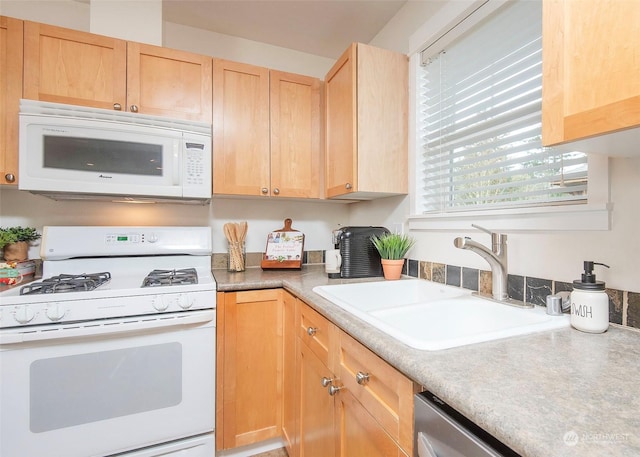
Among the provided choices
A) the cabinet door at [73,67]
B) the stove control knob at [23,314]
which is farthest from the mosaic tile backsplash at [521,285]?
the cabinet door at [73,67]

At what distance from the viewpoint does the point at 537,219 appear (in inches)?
41.0

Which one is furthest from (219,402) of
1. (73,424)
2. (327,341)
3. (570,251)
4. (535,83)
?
(535,83)

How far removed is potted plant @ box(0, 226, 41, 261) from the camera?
1574 mm

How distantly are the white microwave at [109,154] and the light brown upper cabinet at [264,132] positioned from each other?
148mm

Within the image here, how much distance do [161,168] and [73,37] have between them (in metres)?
0.76

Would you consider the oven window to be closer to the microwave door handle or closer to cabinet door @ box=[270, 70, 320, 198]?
the microwave door handle

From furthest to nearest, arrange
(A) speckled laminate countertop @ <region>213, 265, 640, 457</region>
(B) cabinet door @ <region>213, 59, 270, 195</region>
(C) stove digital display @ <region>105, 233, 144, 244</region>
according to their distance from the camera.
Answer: (B) cabinet door @ <region>213, 59, 270, 195</region> → (C) stove digital display @ <region>105, 233, 144, 244</region> → (A) speckled laminate countertop @ <region>213, 265, 640, 457</region>

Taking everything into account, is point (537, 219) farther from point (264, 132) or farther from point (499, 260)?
point (264, 132)

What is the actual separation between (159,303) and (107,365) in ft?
1.01

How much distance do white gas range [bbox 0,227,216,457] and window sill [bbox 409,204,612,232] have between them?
1.17m

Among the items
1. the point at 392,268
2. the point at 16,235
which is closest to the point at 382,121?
the point at 392,268

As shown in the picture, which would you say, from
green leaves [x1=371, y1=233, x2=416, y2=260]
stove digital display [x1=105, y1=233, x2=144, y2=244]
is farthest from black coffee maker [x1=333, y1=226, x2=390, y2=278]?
stove digital display [x1=105, y1=233, x2=144, y2=244]

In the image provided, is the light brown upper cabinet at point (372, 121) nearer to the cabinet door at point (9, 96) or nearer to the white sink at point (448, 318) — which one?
the white sink at point (448, 318)

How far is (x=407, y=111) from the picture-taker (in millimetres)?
1720
